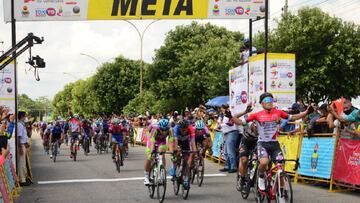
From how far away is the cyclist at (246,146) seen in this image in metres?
10.9

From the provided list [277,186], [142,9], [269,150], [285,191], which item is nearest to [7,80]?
[142,9]

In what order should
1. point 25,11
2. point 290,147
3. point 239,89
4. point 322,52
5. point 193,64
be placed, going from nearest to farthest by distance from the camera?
point 290,147, point 25,11, point 239,89, point 322,52, point 193,64

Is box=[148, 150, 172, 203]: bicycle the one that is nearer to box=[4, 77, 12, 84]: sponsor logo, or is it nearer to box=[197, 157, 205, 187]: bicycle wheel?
box=[197, 157, 205, 187]: bicycle wheel

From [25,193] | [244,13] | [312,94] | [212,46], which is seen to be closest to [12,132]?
[25,193]

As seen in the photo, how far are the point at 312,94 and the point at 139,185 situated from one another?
73.0 feet

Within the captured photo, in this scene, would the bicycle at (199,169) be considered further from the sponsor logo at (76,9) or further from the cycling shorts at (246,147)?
the sponsor logo at (76,9)

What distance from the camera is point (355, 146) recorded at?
38.4 ft

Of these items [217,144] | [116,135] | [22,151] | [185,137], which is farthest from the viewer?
[217,144]

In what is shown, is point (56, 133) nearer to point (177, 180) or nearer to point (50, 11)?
point (50, 11)

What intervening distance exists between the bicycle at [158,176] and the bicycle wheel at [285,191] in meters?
2.69

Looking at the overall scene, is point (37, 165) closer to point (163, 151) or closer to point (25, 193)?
point (25, 193)

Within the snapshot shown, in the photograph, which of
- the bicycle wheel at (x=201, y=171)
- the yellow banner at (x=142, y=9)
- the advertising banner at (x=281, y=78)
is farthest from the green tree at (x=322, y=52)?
the bicycle wheel at (x=201, y=171)

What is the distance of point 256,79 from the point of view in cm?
1734

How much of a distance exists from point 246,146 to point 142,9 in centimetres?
673
